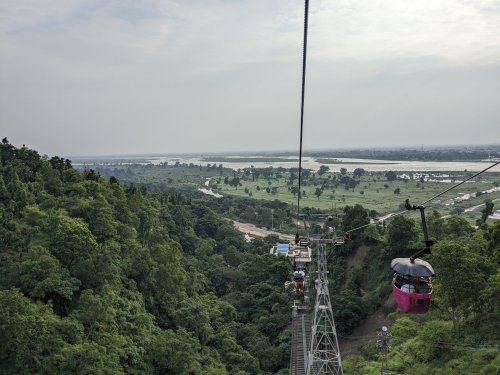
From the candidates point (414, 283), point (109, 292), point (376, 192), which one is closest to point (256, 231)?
point (376, 192)

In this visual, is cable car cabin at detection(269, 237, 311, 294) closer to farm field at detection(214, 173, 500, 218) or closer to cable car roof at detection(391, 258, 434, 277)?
cable car roof at detection(391, 258, 434, 277)

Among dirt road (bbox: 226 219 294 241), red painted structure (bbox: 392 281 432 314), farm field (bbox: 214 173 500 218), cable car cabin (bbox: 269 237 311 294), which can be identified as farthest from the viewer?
farm field (bbox: 214 173 500 218)

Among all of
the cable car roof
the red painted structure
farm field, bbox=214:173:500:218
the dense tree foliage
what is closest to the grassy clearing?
farm field, bbox=214:173:500:218

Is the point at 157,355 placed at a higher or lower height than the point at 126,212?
lower

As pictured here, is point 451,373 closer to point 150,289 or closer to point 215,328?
point 215,328

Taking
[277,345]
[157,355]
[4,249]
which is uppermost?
[4,249]

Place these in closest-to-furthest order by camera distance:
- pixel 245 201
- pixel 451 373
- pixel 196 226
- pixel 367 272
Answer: pixel 451 373 < pixel 367 272 < pixel 196 226 < pixel 245 201

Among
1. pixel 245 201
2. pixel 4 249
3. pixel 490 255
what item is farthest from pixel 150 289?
pixel 245 201
